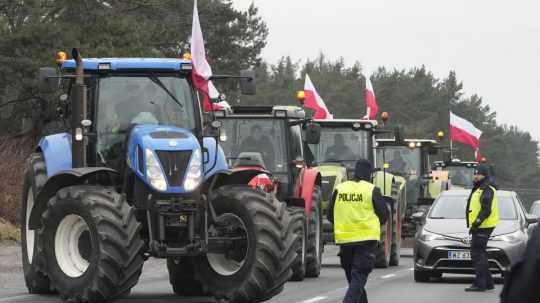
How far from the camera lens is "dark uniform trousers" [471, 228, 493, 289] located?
18.3 m

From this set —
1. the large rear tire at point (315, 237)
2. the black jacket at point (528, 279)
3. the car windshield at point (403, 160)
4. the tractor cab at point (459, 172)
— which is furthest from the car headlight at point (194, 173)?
the tractor cab at point (459, 172)

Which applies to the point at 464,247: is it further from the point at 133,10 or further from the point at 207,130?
the point at 133,10

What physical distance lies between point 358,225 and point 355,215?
170 millimetres

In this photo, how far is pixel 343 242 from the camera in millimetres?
12945

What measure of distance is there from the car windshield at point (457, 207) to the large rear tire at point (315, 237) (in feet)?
6.49

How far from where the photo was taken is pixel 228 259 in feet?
44.9

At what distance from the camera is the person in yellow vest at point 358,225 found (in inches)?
505

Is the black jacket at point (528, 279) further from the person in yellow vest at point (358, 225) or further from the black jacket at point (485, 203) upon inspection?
the black jacket at point (485, 203)

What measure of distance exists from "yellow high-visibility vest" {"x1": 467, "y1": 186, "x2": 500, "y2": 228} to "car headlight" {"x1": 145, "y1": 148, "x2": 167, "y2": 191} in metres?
6.60

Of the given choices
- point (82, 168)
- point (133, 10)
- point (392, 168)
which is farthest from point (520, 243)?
point (133, 10)

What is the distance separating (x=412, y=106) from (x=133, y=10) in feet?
277

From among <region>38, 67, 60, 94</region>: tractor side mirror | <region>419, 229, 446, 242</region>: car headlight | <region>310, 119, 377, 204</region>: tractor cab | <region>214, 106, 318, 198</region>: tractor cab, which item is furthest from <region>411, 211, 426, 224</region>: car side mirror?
<region>38, 67, 60, 94</region>: tractor side mirror

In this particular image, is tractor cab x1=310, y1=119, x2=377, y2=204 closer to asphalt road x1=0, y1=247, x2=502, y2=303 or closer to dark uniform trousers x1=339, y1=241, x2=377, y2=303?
asphalt road x1=0, y1=247, x2=502, y2=303

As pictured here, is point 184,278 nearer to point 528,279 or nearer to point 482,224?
point 482,224
